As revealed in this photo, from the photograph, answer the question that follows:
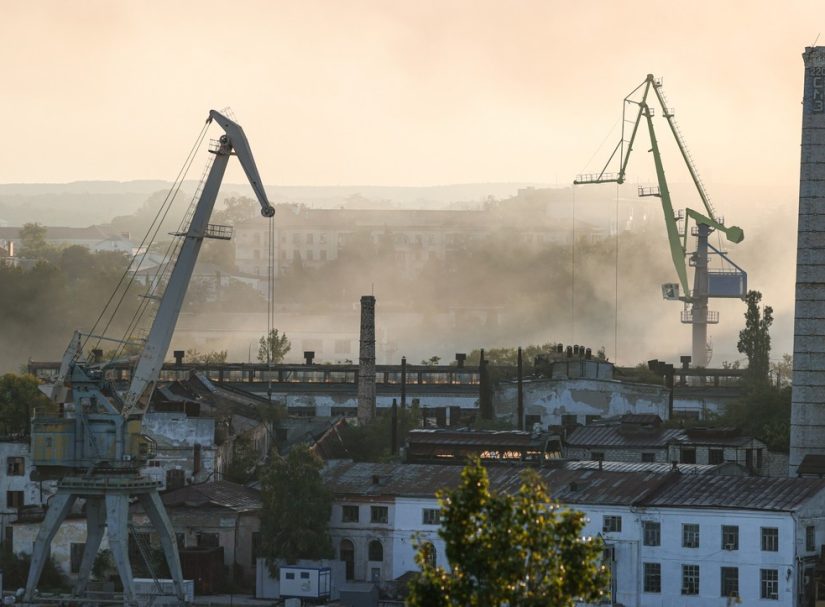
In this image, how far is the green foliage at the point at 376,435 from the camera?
8681 cm

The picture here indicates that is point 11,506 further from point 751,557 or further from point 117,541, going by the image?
point 751,557

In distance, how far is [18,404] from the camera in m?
86.3

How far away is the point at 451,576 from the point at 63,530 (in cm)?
3808

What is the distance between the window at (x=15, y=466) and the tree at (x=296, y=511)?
36.5ft

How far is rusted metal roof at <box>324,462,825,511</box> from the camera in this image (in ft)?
219

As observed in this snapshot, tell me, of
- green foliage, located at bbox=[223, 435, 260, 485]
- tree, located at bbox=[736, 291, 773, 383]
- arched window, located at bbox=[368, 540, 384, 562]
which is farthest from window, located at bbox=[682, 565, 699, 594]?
tree, located at bbox=[736, 291, 773, 383]

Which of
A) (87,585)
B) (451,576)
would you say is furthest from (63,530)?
(451,576)

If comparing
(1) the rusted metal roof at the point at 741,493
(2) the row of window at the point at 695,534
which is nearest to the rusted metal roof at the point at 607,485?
(1) the rusted metal roof at the point at 741,493

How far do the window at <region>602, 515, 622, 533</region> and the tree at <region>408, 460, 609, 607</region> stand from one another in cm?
3148

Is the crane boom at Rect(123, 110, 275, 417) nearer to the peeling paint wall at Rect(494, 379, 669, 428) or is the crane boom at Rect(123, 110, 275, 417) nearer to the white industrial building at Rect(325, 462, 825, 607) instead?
the white industrial building at Rect(325, 462, 825, 607)

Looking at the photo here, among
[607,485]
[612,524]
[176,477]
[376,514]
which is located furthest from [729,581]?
[176,477]

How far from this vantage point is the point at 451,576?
118ft

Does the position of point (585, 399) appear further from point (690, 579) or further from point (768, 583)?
point (768, 583)

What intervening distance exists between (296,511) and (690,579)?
11955mm
